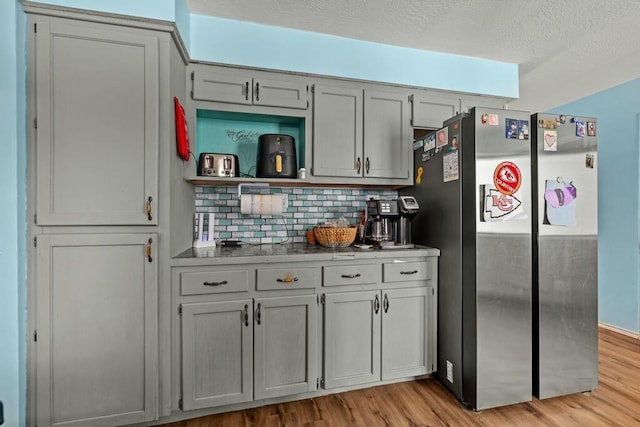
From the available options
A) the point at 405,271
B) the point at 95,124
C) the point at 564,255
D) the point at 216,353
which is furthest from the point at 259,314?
the point at 564,255

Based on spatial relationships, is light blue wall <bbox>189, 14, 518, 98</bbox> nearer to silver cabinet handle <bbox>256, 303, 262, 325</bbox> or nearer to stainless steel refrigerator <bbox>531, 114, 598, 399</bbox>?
stainless steel refrigerator <bbox>531, 114, 598, 399</bbox>

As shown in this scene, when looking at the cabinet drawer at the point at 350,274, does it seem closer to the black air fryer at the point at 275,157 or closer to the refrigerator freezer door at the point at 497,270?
the refrigerator freezer door at the point at 497,270

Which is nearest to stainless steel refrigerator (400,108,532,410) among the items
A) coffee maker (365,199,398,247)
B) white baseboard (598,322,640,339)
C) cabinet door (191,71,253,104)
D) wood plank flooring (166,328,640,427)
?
wood plank flooring (166,328,640,427)

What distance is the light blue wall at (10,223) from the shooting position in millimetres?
1486

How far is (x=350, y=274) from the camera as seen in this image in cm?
205

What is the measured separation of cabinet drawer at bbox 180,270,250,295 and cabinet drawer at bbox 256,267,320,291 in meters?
0.10

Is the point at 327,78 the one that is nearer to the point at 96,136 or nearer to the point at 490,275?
the point at 96,136

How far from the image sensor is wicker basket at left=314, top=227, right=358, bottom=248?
228cm

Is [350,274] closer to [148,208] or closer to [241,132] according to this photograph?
[148,208]

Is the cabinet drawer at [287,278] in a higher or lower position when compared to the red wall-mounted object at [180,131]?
lower

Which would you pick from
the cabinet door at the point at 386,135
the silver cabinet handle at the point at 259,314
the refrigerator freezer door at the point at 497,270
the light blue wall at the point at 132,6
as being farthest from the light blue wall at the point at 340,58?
the silver cabinet handle at the point at 259,314

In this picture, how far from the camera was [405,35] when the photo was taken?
234 centimetres

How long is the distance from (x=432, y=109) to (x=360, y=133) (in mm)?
686

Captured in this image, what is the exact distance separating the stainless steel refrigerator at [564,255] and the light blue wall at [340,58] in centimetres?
87
